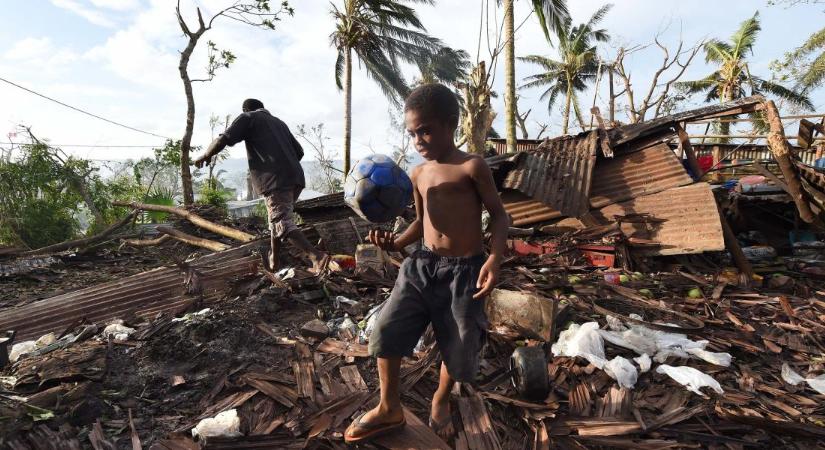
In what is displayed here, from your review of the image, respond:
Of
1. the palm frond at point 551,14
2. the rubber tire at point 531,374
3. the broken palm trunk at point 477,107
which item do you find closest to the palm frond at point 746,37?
the palm frond at point 551,14

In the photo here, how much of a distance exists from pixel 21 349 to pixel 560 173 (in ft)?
24.2

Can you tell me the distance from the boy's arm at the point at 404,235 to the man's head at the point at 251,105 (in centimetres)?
399

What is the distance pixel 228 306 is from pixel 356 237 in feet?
9.29

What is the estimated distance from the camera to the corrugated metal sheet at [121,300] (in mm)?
4430

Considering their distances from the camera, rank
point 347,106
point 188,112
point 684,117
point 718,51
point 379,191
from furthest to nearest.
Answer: point 718,51, point 347,106, point 188,112, point 684,117, point 379,191

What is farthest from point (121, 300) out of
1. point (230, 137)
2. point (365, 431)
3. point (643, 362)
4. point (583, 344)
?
point (643, 362)

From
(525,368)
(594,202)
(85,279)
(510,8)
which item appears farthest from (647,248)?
(510,8)

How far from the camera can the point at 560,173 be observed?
6.99 meters

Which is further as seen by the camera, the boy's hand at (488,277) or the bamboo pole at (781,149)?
the bamboo pole at (781,149)

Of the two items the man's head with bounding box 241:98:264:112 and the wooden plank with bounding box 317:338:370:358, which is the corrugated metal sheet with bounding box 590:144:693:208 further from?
the man's head with bounding box 241:98:264:112

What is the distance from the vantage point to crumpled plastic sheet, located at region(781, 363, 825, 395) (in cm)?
302

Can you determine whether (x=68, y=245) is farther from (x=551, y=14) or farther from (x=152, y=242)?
(x=551, y=14)

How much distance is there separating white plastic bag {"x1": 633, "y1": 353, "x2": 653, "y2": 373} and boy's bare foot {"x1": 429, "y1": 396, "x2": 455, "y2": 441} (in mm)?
1652

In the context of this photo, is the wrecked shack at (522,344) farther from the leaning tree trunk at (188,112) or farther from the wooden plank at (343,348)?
the leaning tree trunk at (188,112)
